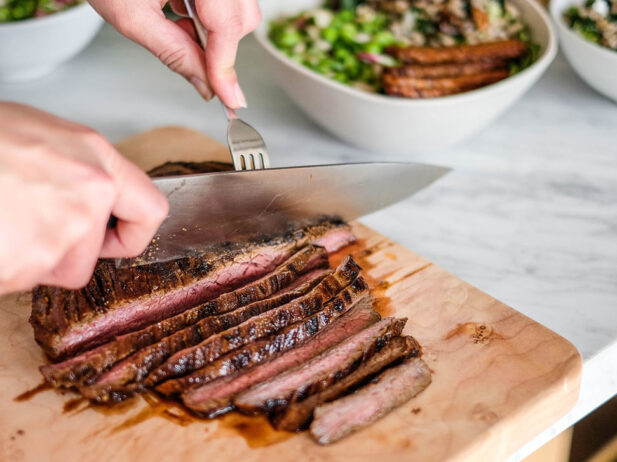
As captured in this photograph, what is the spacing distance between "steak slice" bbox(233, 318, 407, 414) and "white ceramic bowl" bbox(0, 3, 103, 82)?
1903 millimetres

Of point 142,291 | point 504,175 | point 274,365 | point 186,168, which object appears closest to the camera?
point 274,365

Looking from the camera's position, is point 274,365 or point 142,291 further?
point 142,291

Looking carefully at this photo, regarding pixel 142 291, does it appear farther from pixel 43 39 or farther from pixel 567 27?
pixel 567 27

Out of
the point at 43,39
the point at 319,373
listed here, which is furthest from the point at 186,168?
the point at 43,39

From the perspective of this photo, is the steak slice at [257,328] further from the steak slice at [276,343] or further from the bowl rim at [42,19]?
the bowl rim at [42,19]

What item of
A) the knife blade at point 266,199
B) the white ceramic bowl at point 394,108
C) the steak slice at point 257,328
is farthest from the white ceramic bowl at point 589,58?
the steak slice at point 257,328

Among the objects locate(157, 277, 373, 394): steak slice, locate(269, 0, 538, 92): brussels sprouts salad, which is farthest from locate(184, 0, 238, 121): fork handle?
locate(157, 277, 373, 394): steak slice

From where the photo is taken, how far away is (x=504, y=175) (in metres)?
2.56

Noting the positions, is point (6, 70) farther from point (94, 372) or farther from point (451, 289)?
point (451, 289)

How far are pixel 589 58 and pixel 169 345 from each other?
2129mm

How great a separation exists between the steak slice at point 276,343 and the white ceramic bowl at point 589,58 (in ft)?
5.10

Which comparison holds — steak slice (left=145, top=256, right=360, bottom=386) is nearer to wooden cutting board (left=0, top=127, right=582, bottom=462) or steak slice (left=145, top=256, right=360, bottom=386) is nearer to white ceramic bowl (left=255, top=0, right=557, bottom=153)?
wooden cutting board (left=0, top=127, right=582, bottom=462)

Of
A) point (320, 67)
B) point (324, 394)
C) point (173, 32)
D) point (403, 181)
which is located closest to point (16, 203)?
point (324, 394)

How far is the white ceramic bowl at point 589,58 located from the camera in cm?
261
